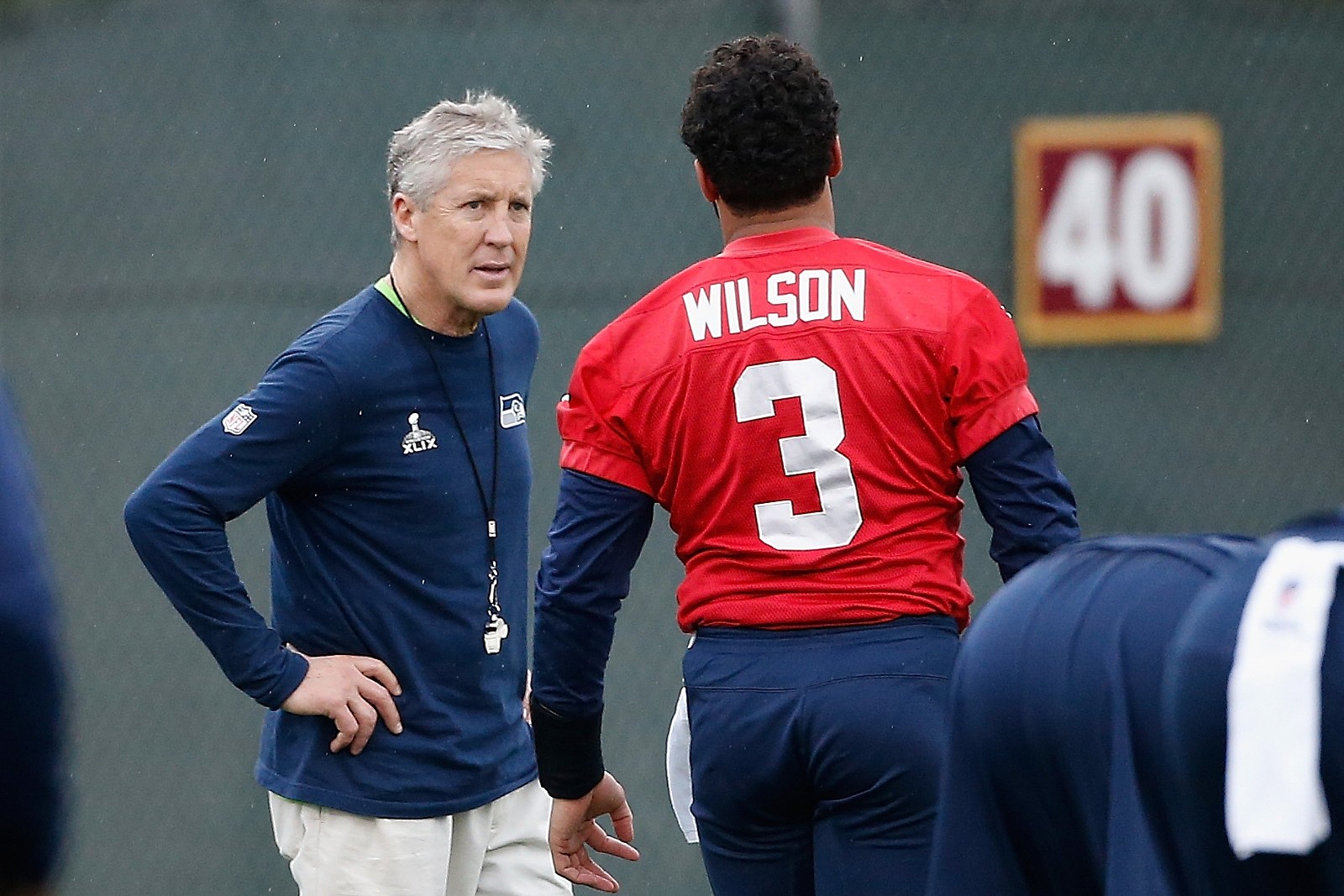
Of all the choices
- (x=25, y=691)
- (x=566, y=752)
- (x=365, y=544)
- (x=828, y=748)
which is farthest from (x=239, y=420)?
(x=25, y=691)

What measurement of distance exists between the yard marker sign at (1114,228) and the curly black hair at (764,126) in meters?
2.92

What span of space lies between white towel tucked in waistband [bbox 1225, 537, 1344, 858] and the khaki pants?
2160 mm

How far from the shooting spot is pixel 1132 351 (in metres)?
5.59

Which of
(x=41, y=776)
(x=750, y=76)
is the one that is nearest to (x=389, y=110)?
(x=750, y=76)

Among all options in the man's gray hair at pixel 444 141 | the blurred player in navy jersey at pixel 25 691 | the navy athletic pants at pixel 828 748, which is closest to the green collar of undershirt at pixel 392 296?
the man's gray hair at pixel 444 141

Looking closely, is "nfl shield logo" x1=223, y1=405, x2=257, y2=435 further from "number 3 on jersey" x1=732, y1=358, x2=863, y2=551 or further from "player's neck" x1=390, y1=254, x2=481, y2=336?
"number 3 on jersey" x1=732, y1=358, x2=863, y2=551

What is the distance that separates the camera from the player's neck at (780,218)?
2.72 metres

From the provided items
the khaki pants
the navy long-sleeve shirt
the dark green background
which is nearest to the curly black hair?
the navy long-sleeve shirt

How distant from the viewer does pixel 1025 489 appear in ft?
8.53

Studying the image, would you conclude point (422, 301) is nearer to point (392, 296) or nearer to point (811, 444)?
point (392, 296)

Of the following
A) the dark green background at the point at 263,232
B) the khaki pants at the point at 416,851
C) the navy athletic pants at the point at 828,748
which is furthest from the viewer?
the dark green background at the point at 263,232

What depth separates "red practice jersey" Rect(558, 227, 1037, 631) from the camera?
259 cm

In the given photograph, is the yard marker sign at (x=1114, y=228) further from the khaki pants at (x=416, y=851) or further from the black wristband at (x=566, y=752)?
the black wristband at (x=566, y=752)

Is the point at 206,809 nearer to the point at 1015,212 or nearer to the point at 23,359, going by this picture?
A: the point at 23,359
